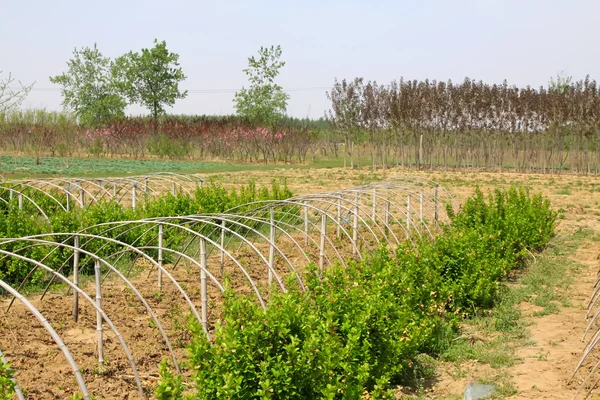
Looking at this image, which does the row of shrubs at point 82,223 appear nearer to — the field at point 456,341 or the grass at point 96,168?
the field at point 456,341

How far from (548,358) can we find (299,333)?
3108 millimetres

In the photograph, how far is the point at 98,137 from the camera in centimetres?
3469

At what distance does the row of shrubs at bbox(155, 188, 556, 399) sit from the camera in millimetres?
3912

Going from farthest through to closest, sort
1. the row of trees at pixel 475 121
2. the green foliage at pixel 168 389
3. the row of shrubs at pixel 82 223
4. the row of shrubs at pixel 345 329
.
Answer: the row of trees at pixel 475 121, the row of shrubs at pixel 82 223, the row of shrubs at pixel 345 329, the green foliage at pixel 168 389

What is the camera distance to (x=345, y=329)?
4.74 meters

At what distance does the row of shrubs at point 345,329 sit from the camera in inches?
154

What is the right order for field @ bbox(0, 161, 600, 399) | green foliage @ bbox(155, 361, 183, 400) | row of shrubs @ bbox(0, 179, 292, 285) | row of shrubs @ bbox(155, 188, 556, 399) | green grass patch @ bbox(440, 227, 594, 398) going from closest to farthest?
1. green foliage @ bbox(155, 361, 183, 400)
2. row of shrubs @ bbox(155, 188, 556, 399)
3. field @ bbox(0, 161, 600, 399)
4. green grass patch @ bbox(440, 227, 594, 398)
5. row of shrubs @ bbox(0, 179, 292, 285)

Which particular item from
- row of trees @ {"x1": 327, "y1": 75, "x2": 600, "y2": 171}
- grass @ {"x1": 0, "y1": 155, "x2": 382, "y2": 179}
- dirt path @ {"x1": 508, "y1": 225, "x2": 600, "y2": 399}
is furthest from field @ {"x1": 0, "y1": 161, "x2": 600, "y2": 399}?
row of trees @ {"x1": 327, "y1": 75, "x2": 600, "y2": 171}

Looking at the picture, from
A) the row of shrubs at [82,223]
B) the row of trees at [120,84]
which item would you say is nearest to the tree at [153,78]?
the row of trees at [120,84]

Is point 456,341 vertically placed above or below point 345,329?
below

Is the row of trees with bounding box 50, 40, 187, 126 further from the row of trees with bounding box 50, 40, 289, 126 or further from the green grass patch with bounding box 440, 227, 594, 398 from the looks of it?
the green grass patch with bounding box 440, 227, 594, 398

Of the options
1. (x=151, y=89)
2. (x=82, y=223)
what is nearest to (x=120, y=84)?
(x=151, y=89)

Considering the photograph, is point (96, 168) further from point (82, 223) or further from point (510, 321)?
point (510, 321)

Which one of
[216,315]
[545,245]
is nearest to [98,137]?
[545,245]
